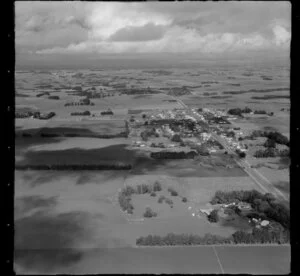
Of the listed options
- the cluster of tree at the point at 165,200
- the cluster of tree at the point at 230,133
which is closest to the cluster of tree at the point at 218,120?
the cluster of tree at the point at 230,133

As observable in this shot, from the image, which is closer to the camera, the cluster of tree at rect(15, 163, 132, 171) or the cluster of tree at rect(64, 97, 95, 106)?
the cluster of tree at rect(15, 163, 132, 171)

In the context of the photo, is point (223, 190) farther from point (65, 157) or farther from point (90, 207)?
point (65, 157)

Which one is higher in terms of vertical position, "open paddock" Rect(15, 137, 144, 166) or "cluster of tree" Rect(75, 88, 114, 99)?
"cluster of tree" Rect(75, 88, 114, 99)

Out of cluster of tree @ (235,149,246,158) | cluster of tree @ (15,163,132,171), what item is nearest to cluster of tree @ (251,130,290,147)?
cluster of tree @ (235,149,246,158)

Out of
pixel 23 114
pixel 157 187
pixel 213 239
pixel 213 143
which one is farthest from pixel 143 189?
pixel 23 114

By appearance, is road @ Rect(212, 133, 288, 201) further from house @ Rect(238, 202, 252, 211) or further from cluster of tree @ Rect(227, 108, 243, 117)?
cluster of tree @ Rect(227, 108, 243, 117)

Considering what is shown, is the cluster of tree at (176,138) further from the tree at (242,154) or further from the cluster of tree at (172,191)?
the cluster of tree at (172,191)

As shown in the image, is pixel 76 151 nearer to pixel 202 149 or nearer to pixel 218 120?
pixel 202 149
